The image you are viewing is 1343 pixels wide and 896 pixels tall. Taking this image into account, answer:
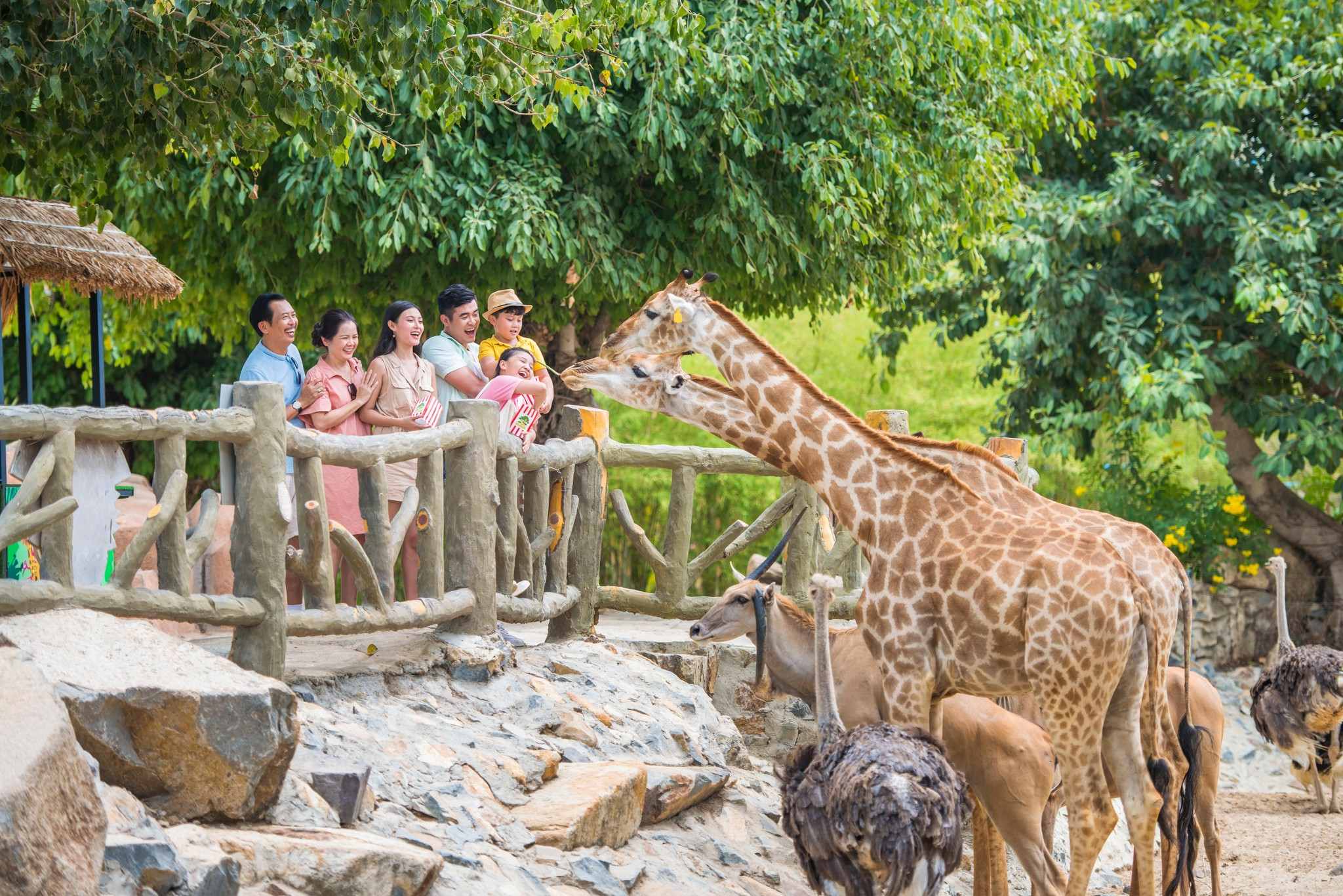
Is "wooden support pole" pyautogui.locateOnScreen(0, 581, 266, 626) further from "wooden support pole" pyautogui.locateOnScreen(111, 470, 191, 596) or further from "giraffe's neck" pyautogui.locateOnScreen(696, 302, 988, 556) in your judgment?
"giraffe's neck" pyautogui.locateOnScreen(696, 302, 988, 556)

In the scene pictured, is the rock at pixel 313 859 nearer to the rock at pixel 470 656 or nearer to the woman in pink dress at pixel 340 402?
the rock at pixel 470 656

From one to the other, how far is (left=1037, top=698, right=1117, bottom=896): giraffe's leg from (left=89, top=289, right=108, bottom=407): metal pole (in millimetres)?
6327

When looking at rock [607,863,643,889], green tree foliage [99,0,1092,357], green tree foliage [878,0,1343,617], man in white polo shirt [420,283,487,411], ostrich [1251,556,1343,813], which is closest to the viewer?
rock [607,863,643,889]

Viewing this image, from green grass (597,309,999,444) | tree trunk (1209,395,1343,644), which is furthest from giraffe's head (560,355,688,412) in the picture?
green grass (597,309,999,444)

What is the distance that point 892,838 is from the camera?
4.93m

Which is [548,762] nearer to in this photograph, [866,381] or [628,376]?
[628,376]

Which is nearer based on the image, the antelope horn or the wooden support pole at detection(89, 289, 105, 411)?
the antelope horn

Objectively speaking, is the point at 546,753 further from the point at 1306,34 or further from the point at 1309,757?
the point at 1306,34

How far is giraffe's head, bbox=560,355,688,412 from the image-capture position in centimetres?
679

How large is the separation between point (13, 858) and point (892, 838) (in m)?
2.68

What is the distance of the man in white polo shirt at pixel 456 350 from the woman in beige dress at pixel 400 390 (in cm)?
23

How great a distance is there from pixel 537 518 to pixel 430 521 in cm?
128

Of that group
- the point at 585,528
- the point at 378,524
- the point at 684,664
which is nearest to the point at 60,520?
the point at 378,524

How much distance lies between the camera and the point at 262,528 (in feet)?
18.5
